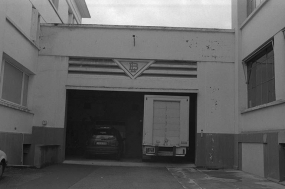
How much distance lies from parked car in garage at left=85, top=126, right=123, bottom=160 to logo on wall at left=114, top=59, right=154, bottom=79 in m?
3.09

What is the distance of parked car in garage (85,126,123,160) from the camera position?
16.0 metres

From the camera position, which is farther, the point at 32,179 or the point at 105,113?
the point at 105,113

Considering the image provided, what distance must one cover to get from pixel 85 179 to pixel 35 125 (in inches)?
237

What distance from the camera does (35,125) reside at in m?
15.2

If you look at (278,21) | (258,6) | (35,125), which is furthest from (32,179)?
(258,6)

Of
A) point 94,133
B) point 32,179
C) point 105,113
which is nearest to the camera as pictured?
point 32,179

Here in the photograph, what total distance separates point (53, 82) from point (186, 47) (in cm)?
634

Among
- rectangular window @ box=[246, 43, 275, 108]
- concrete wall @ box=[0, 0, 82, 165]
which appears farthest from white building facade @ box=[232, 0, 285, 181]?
concrete wall @ box=[0, 0, 82, 165]

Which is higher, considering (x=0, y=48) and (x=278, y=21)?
(x=278, y=21)

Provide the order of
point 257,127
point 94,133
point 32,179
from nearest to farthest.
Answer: point 32,179
point 257,127
point 94,133

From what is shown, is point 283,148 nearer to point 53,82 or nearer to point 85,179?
point 85,179

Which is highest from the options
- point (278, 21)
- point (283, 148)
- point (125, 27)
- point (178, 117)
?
point (125, 27)

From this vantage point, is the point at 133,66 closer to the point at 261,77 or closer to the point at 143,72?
the point at 143,72

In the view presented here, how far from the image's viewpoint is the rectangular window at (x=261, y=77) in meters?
12.2
